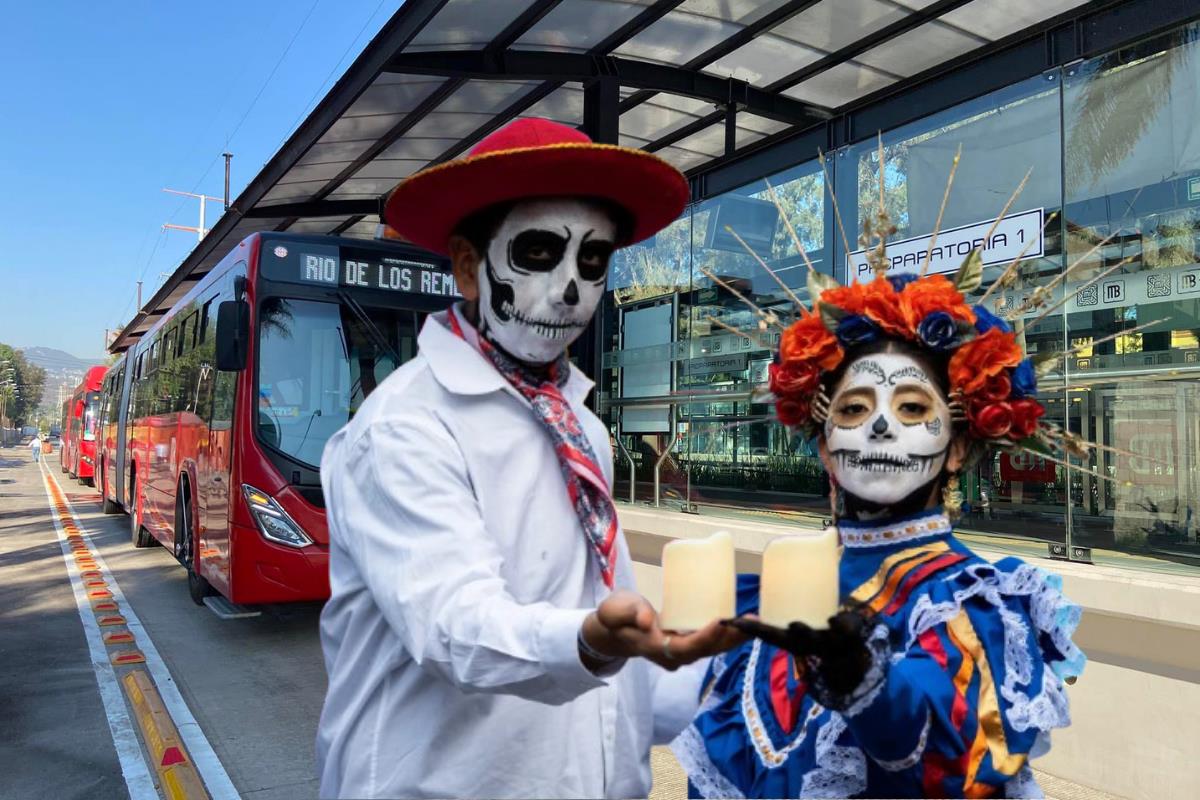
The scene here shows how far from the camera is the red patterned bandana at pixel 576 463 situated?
165cm

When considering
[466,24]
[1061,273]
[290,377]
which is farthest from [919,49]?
[290,377]

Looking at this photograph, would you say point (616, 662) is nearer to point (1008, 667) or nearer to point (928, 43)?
point (1008, 667)

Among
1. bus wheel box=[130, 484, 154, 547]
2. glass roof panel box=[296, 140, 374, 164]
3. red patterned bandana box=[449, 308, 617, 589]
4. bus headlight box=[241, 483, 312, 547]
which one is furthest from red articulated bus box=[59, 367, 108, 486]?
red patterned bandana box=[449, 308, 617, 589]

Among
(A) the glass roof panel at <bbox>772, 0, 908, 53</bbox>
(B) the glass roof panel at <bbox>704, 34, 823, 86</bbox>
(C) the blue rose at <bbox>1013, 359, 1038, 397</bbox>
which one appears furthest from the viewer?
(B) the glass roof panel at <bbox>704, 34, 823, 86</bbox>

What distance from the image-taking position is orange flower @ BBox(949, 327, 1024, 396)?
2.17 meters

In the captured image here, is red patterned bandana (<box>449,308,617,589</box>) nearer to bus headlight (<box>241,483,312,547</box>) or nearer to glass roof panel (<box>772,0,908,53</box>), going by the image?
bus headlight (<box>241,483,312,547</box>)

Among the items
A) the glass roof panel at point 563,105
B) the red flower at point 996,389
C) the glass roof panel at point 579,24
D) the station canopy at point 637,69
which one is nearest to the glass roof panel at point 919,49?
the station canopy at point 637,69

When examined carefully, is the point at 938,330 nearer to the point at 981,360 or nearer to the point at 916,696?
the point at 981,360

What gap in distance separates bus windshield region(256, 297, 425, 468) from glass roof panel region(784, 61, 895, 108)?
505 centimetres

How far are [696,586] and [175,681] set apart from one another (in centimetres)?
585

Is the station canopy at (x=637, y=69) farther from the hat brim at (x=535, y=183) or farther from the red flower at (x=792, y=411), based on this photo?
the hat brim at (x=535, y=183)

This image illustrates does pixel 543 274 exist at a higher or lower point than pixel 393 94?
lower

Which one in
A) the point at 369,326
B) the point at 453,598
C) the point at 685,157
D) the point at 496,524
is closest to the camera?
the point at 453,598

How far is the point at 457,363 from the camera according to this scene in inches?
64.4
